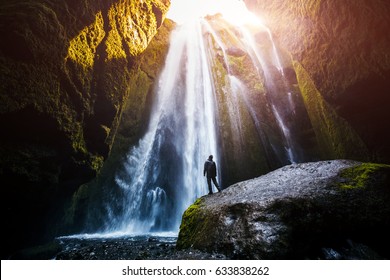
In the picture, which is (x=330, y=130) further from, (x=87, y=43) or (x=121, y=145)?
(x=121, y=145)

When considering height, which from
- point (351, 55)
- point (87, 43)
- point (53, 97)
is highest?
point (87, 43)

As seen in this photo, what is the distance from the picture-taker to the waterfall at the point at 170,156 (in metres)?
15.1

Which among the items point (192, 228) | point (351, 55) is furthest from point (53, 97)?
point (351, 55)

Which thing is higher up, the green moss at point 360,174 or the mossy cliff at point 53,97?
the mossy cliff at point 53,97

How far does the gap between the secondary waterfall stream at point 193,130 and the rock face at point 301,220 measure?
10000mm

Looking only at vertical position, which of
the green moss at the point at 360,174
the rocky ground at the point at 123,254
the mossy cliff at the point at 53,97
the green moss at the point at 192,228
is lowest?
the rocky ground at the point at 123,254

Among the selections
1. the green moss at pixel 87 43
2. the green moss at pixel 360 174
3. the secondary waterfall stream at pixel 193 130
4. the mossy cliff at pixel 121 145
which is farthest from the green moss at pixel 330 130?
the green moss at pixel 87 43

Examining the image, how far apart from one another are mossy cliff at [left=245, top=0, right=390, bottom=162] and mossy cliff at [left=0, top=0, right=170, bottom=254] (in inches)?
336

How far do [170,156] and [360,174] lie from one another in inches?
517

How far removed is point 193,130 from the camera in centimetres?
1858

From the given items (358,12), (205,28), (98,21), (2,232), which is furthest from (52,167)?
(205,28)

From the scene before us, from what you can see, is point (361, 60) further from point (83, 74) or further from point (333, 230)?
point (83, 74)

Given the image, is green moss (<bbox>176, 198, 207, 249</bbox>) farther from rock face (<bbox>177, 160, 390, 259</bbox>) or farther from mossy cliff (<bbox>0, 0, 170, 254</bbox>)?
mossy cliff (<bbox>0, 0, 170, 254</bbox>)

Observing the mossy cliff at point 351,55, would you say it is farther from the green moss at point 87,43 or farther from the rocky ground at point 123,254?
the green moss at point 87,43
